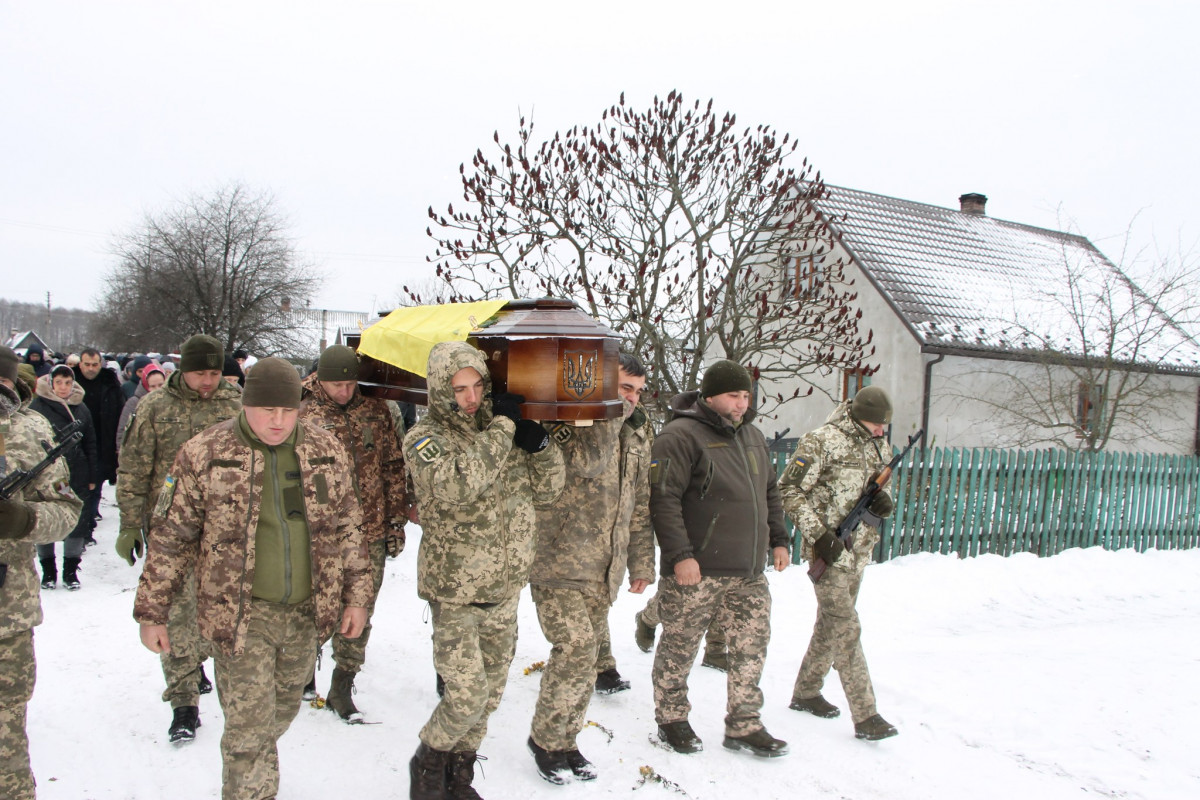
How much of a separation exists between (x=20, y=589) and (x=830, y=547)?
364 centimetres

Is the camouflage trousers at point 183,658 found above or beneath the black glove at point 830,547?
beneath

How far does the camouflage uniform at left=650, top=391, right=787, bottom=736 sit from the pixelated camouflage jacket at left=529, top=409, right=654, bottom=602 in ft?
0.87

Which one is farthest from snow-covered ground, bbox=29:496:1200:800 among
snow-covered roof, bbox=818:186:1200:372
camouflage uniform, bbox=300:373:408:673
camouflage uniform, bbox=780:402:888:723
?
snow-covered roof, bbox=818:186:1200:372

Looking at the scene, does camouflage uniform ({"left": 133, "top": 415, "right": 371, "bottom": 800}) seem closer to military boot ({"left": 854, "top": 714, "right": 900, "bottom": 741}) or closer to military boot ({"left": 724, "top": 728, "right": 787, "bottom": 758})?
military boot ({"left": 724, "top": 728, "right": 787, "bottom": 758})

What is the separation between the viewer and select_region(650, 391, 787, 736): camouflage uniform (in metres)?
3.98

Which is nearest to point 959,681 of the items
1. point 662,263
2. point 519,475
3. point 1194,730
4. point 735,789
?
point 1194,730

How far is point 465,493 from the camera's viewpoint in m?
3.10

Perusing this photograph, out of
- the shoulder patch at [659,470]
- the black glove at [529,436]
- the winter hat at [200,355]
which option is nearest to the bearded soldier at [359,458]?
the winter hat at [200,355]

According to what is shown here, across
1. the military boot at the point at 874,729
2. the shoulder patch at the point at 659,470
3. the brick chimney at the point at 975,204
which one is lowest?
the military boot at the point at 874,729

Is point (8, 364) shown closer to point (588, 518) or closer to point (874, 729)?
point (588, 518)

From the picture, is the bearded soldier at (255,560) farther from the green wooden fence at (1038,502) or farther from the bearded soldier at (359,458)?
the green wooden fence at (1038,502)

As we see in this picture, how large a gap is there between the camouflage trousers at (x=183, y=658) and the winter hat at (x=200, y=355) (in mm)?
1076

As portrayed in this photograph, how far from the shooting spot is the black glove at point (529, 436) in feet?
10.7

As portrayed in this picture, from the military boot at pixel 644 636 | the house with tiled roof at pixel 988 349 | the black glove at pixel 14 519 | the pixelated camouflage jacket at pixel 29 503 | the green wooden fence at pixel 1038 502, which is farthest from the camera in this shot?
the house with tiled roof at pixel 988 349
